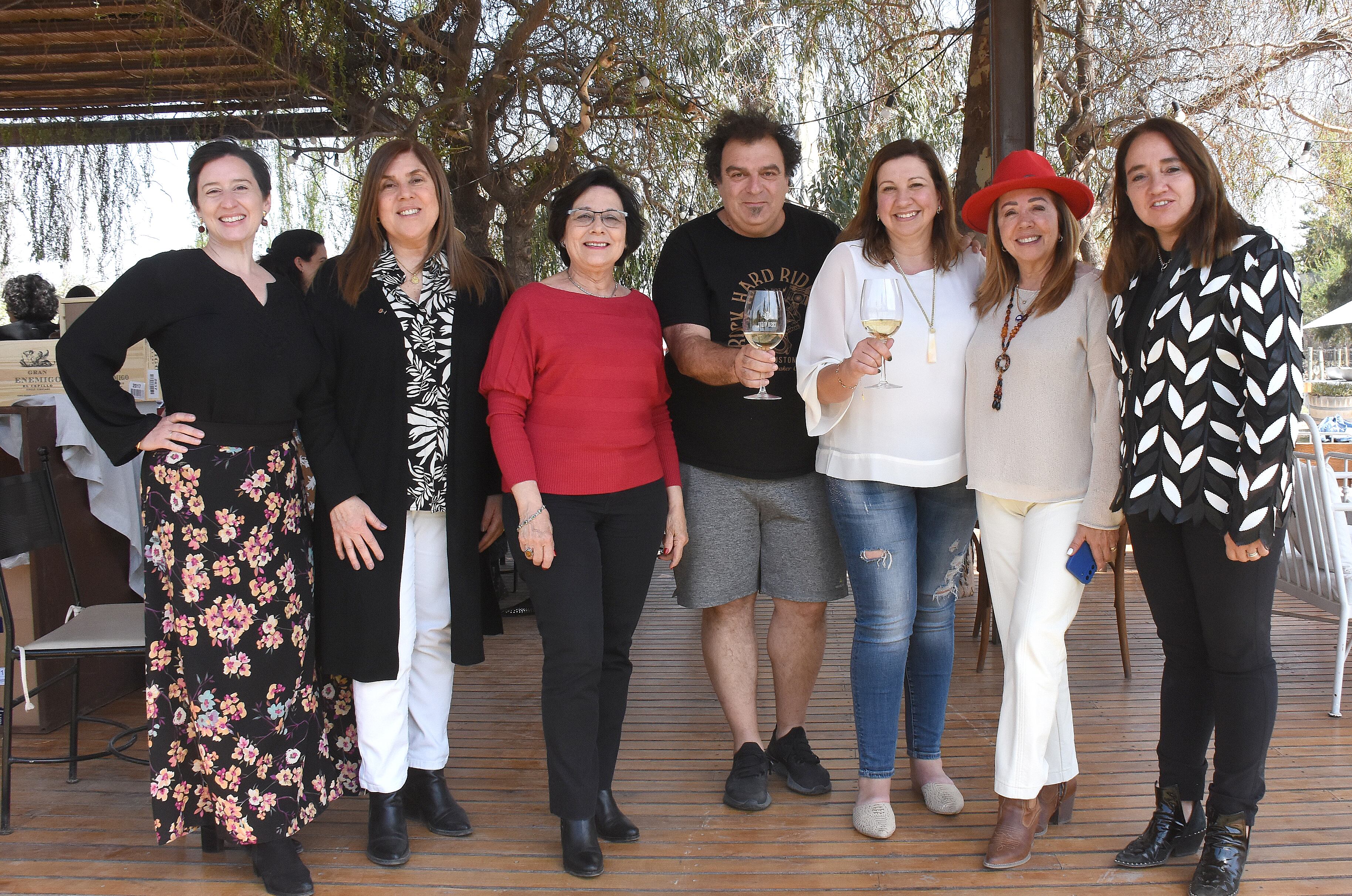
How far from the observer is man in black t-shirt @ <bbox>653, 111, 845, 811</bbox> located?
8.50ft

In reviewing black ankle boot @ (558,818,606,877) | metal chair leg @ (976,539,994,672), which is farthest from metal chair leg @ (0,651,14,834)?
metal chair leg @ (976,539,994,672)

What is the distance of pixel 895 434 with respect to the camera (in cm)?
234

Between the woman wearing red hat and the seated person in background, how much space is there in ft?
14.7

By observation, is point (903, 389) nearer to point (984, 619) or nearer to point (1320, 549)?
point (984, 619)

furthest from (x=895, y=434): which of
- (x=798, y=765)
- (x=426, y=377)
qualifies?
(x=426, y=377)

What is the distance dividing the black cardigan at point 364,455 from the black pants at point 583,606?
28 centimetres

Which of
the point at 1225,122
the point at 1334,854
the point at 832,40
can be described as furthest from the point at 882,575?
the point at 1225,122

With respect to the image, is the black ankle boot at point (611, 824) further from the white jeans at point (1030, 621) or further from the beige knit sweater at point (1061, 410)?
the beige knit sweater at point (1061, 410)

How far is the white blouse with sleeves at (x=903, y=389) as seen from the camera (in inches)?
91.9

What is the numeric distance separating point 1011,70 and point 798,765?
2980 millimetres

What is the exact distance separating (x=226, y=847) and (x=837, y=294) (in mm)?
2072

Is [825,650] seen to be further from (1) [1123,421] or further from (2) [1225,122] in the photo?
(2) [1225,122]

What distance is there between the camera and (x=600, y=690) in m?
2.39

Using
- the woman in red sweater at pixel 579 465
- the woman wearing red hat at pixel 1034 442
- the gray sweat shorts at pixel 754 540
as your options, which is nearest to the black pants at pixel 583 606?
the woman in red sweater at pixel 579 465
